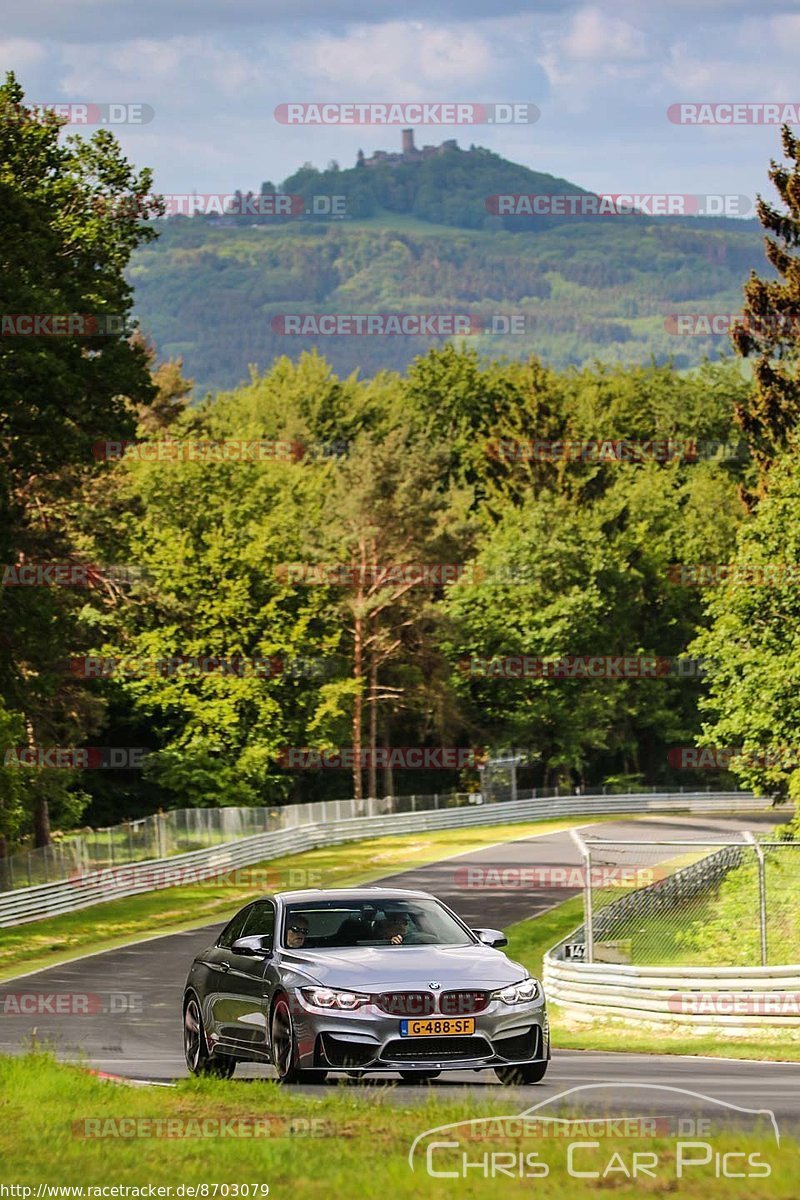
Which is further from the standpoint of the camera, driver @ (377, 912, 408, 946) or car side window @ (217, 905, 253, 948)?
car side window @ (217, 905, 253, 948)

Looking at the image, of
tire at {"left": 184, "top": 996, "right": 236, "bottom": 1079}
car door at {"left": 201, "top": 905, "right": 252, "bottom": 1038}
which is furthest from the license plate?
tire at {"left": 184, "top": 996, "right": 236, "bottom": 1079}

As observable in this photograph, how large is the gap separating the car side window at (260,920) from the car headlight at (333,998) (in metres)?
1.18

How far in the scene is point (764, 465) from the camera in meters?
48.6

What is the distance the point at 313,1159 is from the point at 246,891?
129ft

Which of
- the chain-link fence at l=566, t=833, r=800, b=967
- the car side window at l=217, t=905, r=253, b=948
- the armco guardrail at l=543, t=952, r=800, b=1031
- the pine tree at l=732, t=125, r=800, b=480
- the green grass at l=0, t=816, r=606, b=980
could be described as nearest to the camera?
the car side window at l=217, t=905, r=253, b=948

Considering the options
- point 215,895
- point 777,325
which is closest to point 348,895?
point 215,895

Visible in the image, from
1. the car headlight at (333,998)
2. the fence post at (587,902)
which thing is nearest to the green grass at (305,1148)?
the car headlight at (333,998)

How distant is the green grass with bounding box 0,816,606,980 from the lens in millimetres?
36281

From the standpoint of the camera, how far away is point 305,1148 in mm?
9219

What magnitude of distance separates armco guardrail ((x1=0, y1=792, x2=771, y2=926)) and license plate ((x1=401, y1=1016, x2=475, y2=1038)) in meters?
27.8

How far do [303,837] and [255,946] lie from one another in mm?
46599

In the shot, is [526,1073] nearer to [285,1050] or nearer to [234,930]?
[285,1050]

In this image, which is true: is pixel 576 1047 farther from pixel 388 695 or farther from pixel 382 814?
pixel 388 695

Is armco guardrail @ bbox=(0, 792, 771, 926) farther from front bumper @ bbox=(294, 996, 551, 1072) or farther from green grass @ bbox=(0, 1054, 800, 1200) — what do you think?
green grass @ bbox=(0, 1054, 800, 1200)
